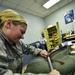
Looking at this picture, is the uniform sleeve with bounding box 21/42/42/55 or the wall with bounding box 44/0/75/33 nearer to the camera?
the uniform sleeve with bounding box 21/42/42/55

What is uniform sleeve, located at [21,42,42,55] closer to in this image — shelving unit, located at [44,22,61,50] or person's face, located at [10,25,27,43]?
person's face, located at [10,25,27,43]

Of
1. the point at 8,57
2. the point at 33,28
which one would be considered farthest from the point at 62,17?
the point at 8,57

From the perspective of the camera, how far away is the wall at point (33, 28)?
15.0ft

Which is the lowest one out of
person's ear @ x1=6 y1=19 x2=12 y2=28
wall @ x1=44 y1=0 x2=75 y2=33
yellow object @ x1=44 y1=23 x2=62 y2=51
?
yellow object @ x1=44 y1=23 x2=62 y2=51

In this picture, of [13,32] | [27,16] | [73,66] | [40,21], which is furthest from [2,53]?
[40,21]

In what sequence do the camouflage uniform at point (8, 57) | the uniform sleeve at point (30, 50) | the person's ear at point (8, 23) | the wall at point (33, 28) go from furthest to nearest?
the wall at point (33, 28), the uniform sleeve at point (30, 50), the person's ear at point (8, 23), the camouflage uniform at point (8, 57)

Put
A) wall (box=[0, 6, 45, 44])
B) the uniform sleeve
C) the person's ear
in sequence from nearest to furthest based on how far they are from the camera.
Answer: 1. the person's ear
2. the uniform sleeve
3. wall (box=[0, 6, 45, 44])

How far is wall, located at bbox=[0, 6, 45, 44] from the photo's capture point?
4.57m

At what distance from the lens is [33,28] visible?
5035mm

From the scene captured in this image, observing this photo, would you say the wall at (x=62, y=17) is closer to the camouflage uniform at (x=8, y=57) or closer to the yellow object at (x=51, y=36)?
the yellow object at (x=51, y=36)

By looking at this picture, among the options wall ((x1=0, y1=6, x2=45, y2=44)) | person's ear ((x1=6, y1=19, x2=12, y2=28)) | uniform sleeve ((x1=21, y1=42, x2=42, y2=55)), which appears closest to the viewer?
person's ear ((x1=6, y1=19, x2=12, y2=28))

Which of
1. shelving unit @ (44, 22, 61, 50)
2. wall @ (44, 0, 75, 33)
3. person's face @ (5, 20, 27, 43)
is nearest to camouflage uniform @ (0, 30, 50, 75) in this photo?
person's face @ (5, 20, 27, 43)

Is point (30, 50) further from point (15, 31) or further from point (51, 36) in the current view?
point (51, 36)

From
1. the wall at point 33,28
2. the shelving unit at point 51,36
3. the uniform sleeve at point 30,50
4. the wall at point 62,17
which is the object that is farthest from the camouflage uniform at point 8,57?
the wall at point 62,17
